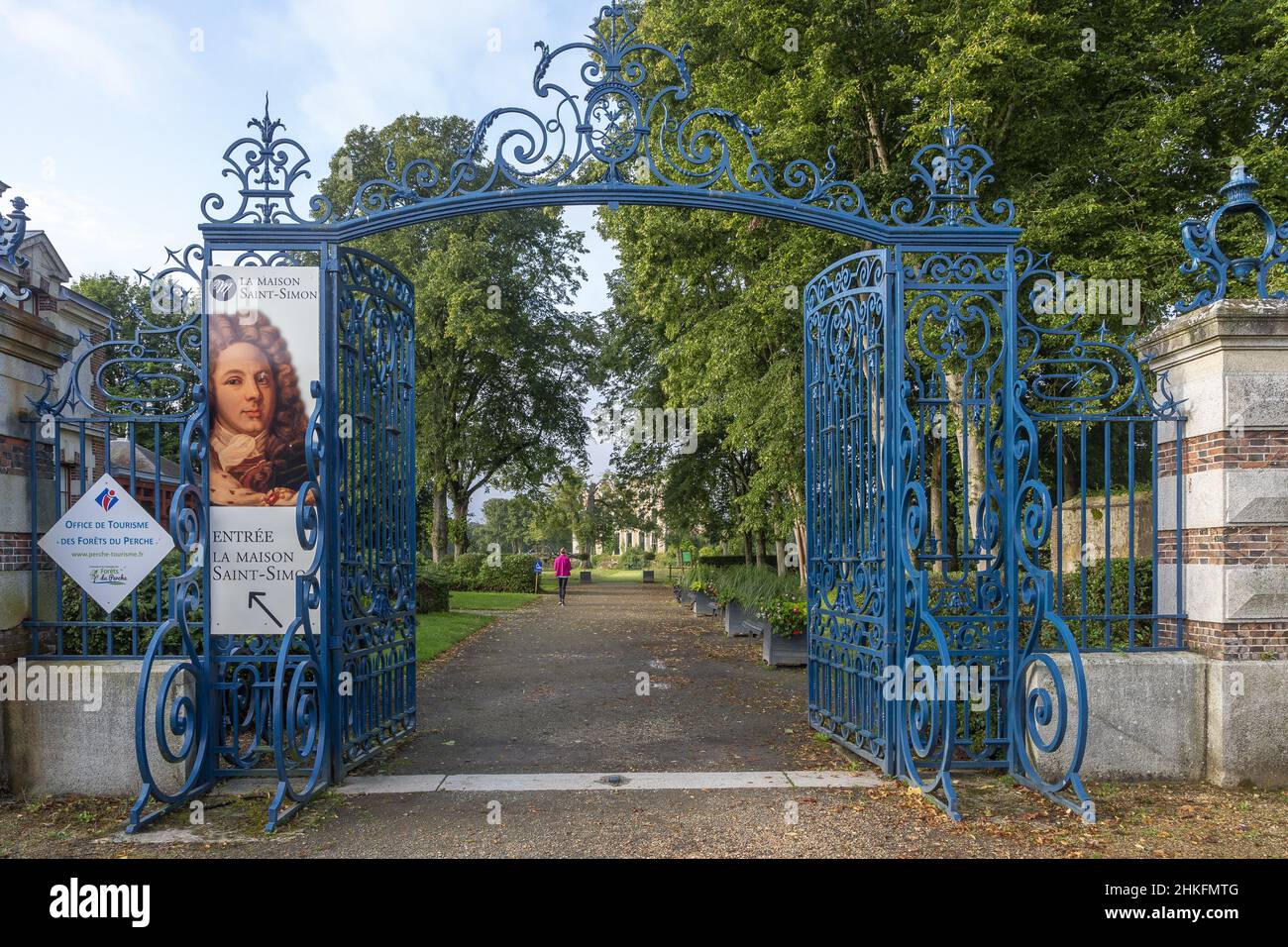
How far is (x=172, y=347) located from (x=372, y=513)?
193 centimetres

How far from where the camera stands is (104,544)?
5.96 m

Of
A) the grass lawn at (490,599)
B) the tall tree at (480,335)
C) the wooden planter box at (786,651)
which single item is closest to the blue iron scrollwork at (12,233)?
the wooden planter box at (786,651)

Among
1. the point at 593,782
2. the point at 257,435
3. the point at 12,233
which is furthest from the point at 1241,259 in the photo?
the point at 12,233

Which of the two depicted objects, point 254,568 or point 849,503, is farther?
point 849,503

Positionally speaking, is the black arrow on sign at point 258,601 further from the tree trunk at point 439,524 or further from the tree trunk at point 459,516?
the tree trunk at point 459,516

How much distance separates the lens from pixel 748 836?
4.98 metres

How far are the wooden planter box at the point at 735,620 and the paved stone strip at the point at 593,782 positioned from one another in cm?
979

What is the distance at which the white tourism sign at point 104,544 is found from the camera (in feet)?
19.5

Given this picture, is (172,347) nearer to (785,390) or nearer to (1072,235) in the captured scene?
(785,390)

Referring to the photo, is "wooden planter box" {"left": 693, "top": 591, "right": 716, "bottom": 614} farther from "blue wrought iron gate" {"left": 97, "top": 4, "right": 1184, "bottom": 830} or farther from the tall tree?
"blue wrought iron gate" {"left": 97, "top": 4, "right": 1184, "bottom": 830}

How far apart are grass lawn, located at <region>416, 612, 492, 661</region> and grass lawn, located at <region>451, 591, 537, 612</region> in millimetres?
2950

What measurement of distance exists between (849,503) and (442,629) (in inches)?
453

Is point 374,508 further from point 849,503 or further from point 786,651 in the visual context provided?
point 786,651

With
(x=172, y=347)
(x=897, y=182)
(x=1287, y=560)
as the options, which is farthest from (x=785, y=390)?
(x=172, y=347)
